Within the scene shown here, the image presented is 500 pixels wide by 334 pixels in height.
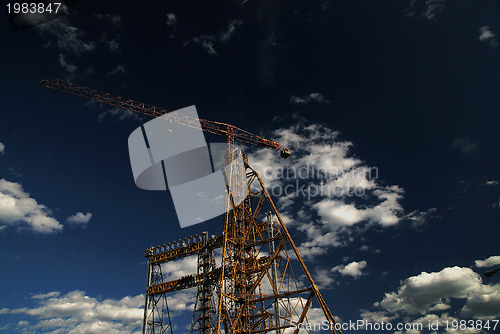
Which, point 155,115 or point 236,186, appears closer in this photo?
point 236,186

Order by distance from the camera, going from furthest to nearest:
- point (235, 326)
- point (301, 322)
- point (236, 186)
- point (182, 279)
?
point (182, 279)
point (236, 186)
point (235, 326)
point (301, 322)

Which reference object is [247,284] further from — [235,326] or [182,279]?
[182,279]

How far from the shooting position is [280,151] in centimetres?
5522

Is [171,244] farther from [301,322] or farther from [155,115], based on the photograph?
[301,322]

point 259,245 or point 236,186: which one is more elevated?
point 236,186

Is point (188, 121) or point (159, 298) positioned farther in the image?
point (188, 121)

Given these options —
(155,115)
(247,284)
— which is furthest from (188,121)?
(247,284)

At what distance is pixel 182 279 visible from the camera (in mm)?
Answer: 48688

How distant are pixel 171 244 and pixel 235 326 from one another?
2110cm

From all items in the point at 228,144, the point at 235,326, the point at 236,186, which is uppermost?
the point at 228,144

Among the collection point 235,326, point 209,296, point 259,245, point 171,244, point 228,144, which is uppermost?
point 228,144

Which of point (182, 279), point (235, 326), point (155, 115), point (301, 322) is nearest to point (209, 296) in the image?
point (182, 279)

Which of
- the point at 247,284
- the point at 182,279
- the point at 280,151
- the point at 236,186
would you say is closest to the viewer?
the point at 247,284

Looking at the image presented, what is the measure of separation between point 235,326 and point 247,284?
4844 millimetres
